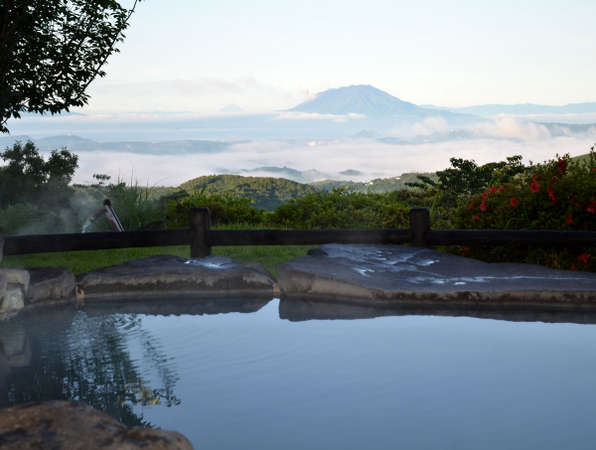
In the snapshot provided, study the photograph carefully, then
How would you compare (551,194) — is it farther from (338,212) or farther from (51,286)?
(51,286)

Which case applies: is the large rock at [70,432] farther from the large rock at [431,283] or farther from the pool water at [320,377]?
the large rock at [431,283]

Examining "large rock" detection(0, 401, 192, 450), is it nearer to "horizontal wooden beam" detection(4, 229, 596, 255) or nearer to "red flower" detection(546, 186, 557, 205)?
"horizontal wooden beam" detection(4, 229, 596, 255)

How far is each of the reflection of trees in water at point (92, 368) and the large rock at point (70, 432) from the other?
1.87 feet

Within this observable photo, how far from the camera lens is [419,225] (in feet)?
28.7

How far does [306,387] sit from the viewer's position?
429 cm

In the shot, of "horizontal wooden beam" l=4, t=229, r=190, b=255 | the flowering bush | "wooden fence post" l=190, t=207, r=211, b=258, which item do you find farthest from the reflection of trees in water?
the flowering bush

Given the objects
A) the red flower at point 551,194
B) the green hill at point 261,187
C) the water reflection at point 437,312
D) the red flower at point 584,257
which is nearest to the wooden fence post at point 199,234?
the water reflection at point 437,312

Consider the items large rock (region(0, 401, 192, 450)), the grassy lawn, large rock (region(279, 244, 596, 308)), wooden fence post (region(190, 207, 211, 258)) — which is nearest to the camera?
large rock (region(0, 401, 192, 450))

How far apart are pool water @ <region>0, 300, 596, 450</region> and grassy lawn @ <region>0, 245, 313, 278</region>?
3951mm

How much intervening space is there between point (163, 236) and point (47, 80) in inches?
162

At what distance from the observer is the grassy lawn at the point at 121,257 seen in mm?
10242

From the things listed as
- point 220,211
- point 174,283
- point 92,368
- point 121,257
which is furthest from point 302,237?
point 220,211

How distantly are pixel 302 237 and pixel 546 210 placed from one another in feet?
12.2

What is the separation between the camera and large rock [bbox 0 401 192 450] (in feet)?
9.82
